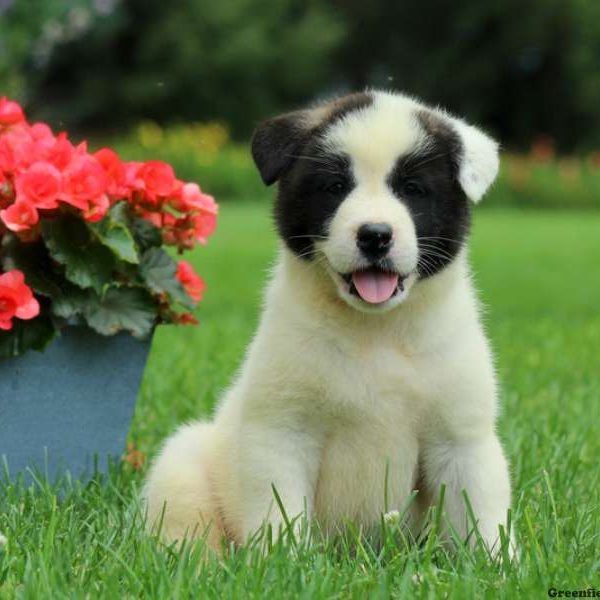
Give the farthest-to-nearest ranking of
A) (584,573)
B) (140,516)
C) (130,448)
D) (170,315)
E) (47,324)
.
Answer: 1. (130,448)
2. (170,315)
3. (47,324)
4. (140,516)
5. (584,573)

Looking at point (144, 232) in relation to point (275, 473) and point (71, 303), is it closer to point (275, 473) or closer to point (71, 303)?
point (71, 303)

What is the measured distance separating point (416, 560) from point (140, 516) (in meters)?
0.84

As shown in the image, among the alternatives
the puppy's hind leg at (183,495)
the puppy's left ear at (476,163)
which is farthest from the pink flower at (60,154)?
the puppy's left ear at (476,163)

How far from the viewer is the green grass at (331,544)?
2.80 m

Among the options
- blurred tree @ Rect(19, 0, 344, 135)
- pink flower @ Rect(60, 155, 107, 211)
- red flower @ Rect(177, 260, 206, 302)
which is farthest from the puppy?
blurred tree @ Rect(19, 0, 344, 135)

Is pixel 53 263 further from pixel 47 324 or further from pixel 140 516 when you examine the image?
pixel 140 516

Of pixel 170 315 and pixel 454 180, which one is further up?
pixel 454 180

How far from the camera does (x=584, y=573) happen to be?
2951 millimetres

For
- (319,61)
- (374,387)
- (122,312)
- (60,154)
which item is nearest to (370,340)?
(374,387)

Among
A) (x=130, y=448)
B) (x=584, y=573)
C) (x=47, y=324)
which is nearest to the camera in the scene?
(x=584, y=573)

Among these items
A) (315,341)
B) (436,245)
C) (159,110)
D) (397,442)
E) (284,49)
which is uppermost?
(284,49)

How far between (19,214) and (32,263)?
0.23 metres

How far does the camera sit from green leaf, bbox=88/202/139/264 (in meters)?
3.84

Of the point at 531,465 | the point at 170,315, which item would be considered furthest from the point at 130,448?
the point at 531,465
